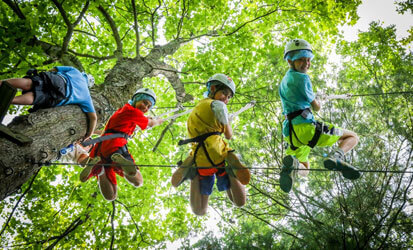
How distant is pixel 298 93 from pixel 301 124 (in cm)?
44

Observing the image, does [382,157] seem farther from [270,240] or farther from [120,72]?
[120,72]

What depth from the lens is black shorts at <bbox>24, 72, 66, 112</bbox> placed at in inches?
92.5

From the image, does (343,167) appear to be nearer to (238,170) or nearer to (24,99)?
(238,170)

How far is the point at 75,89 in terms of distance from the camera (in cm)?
278

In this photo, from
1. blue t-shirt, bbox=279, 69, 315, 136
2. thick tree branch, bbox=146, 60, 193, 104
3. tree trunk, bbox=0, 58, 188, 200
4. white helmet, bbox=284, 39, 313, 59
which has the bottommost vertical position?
tree trunk, bbox=0, 58, 188, 200

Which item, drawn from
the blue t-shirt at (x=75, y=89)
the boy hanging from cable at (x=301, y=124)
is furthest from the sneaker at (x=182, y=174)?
the blue t-shirt at (x=75, y=89)

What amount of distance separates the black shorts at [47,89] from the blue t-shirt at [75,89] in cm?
7

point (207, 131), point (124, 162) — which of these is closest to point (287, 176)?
point (207, 131)

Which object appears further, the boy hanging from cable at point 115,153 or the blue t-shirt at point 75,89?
the boy hanging from cable at point 115,153

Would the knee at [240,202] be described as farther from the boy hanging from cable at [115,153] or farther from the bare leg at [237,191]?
the boy hanging from cable at [115,153]

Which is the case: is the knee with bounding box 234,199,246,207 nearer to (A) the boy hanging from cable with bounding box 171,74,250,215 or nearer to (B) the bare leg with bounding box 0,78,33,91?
(A) the boy hanging from cable with bounding box 171,74,250,215

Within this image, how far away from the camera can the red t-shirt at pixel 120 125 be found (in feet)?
10.9

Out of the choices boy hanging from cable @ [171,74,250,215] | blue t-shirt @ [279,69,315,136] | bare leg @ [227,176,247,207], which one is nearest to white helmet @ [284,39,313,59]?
blue t-shirt @ [279,69,315,136]

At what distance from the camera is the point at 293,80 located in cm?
316
